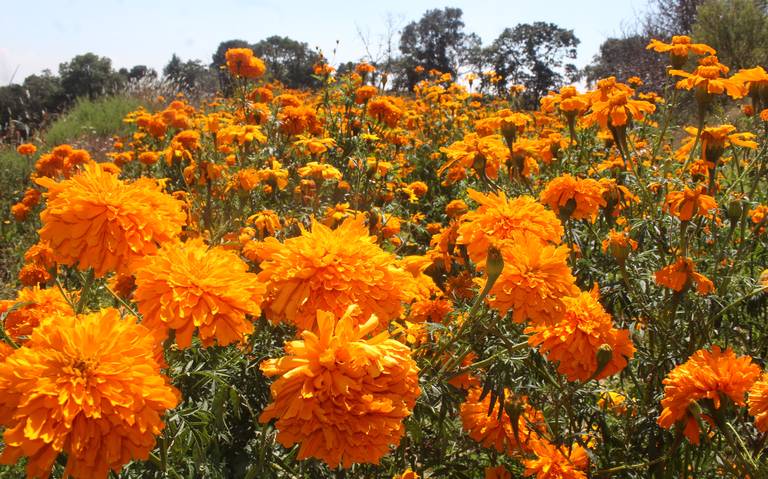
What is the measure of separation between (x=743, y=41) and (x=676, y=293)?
2092 cm

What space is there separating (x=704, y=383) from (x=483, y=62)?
2398 cm

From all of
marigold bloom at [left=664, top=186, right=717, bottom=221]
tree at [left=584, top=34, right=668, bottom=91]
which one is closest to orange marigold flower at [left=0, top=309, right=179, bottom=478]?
marigold bloom at [left=664, top=186, right=717, bottom=221]

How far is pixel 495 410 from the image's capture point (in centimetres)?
217

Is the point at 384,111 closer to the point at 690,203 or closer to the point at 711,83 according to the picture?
the point at 711,83

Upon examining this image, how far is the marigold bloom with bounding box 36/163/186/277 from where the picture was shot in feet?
4.35

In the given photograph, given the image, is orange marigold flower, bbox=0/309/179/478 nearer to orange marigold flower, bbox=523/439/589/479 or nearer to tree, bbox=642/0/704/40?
orange marigold flower, bbox=523/439/589/479

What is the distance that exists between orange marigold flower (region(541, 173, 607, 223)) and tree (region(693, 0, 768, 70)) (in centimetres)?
1945

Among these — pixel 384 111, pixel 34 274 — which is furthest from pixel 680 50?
pixel 34 274

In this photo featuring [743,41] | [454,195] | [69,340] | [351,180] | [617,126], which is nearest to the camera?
[69,340]

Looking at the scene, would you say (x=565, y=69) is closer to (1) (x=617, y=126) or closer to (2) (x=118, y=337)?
(1) (x=617, y=126)

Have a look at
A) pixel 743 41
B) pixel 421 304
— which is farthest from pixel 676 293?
pixel 743 41

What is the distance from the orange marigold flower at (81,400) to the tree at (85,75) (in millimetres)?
27318

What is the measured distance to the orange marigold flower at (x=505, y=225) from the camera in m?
1.64

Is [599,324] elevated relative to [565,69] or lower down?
lower down
